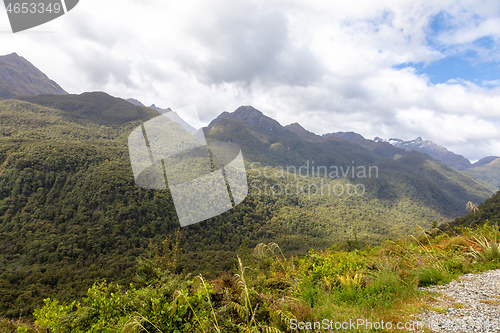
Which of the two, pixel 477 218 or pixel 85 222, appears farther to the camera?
pixel 85 222

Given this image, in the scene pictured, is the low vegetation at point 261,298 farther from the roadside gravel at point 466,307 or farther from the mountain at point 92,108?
the mountain at point 92,108

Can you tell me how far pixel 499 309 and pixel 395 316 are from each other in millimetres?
1295

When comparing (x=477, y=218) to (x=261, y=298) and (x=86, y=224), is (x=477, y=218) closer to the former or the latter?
(x=261, y=298)

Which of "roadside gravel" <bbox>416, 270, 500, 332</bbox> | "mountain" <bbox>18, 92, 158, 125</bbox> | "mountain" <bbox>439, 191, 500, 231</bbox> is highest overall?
"mountain" <bbox>18, 92, 158, 125</bbox>

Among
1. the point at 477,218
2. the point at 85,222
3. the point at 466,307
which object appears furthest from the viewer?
the point at 85,222

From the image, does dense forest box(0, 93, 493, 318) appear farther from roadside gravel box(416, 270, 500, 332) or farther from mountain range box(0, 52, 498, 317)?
roadside gravel box(416, 270, 500, 332)

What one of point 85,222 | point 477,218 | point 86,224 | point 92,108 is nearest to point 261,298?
point 477,218

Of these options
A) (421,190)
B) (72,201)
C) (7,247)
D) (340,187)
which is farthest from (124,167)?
(421,190)

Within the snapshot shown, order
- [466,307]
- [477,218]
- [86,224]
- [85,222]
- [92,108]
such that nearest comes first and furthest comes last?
1. [466,307]
2. [477,218]
3. [86,224]
4. [85,222]
5. [92,108]

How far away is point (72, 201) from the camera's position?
60.5m

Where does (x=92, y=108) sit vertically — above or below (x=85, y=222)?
above

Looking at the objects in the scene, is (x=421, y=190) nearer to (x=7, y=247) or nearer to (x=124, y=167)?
(x=124, y=167)

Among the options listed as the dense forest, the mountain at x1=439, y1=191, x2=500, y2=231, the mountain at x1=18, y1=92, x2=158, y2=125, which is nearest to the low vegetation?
the dense forest

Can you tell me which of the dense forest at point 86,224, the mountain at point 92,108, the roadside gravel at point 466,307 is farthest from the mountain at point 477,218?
the mountain at point 92,108
